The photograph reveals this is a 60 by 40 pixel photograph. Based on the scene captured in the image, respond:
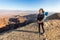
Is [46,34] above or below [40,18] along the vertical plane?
below

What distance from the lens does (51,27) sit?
15.0 meters

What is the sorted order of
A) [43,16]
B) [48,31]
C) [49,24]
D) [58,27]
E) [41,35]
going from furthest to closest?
[49,24] → [58,27] → [48,31] → [41,35] → [43,16]

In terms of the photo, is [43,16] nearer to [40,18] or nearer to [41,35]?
[40,18]

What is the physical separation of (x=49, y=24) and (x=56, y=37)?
137 inches

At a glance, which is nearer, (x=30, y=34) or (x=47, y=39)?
(x=47, y=39)

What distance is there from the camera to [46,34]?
42.7 ft

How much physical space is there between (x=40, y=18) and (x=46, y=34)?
1829mm

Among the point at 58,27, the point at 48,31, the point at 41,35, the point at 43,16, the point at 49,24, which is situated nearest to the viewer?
the point at 43,16

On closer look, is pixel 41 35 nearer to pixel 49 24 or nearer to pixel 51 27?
pixel 51 27

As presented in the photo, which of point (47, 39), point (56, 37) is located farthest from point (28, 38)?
point (56, 37)

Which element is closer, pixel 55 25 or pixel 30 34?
pixel 30 34

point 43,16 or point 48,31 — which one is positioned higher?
point 43,16

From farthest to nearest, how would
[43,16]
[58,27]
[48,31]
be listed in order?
[58,27] → [48,31] → [43,16]

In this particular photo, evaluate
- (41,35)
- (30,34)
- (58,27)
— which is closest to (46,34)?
(41,35)
